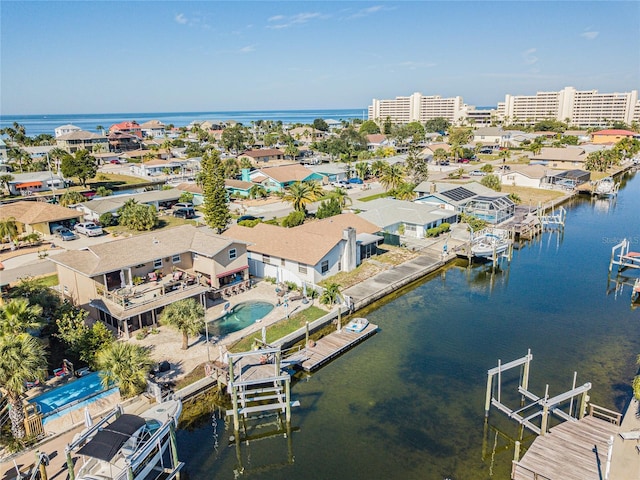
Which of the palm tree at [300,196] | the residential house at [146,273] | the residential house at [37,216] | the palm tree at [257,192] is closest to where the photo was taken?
the residential house at [146,273]

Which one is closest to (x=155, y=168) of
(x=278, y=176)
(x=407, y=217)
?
(x=278, y=176)

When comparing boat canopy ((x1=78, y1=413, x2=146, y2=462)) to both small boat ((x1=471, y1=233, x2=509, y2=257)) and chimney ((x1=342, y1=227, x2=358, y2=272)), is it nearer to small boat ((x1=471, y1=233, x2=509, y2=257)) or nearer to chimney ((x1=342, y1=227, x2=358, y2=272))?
chimney ((x1=342, y1=227, x2=358, y2=272))

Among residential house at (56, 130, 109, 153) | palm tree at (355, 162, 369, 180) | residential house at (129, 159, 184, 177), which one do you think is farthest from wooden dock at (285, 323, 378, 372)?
residential house at (56, 130, 109, 153)

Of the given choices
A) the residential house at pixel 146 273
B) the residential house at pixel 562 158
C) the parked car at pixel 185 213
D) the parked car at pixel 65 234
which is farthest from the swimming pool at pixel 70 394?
the residential house at pixel 562 158

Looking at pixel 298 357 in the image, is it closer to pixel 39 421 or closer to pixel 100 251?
pixel 39 421

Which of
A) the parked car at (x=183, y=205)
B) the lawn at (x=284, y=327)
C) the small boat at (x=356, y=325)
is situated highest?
the parked car at (x=183, y=205)

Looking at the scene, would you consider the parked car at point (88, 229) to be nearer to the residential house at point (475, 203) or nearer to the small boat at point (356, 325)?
the small boat at point (356, 325)

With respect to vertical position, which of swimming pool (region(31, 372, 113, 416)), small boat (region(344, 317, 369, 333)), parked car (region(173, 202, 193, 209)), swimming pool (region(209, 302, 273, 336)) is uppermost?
parked car (region(173, 202, 193, 209))
